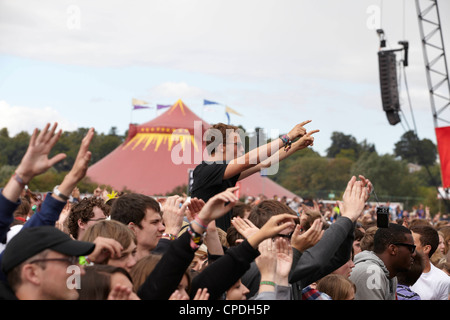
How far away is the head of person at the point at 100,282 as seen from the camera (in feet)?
8.96

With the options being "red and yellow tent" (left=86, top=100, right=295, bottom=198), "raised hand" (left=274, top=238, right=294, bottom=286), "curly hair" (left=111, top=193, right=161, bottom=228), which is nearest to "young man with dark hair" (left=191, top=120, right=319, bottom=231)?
"curly hair" (left=111, top=193, right=161, bottom=228)

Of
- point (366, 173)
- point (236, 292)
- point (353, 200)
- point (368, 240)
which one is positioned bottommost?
point (236, 292)

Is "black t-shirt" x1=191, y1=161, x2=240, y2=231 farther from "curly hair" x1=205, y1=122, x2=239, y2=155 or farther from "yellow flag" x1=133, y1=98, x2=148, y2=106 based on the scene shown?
"yellow flag" x1=133, y1=98, x2=148, y2=106

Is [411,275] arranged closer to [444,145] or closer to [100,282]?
[100,282]

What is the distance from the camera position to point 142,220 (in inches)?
154

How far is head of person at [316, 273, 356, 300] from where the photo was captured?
3.99m

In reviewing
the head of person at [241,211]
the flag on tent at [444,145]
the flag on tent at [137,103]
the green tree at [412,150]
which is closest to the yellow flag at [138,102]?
the flag on tent at [137,103]

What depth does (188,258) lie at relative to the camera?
2.71 metres

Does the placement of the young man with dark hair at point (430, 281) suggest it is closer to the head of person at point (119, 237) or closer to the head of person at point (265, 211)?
the head of person at point (265, 211)

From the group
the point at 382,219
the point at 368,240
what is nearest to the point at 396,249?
the point at 382,219

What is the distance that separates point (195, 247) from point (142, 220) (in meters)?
1.23

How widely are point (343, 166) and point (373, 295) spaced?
88.5 m

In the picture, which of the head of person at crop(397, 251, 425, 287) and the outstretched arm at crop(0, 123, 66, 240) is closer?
the outstretched arm at crop(0, 123, 66, 240)
